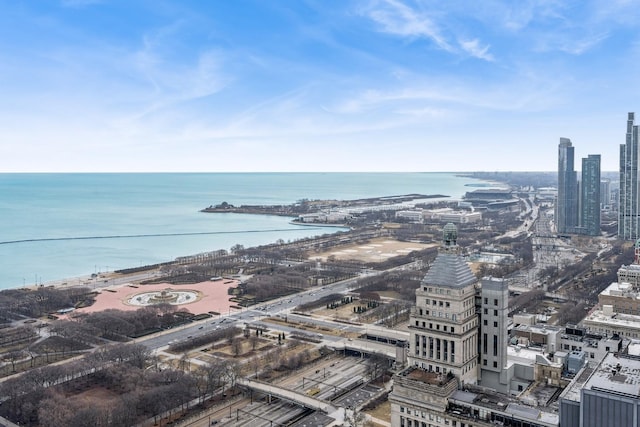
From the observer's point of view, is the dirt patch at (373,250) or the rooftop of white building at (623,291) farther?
the dirt patch at (373,250)

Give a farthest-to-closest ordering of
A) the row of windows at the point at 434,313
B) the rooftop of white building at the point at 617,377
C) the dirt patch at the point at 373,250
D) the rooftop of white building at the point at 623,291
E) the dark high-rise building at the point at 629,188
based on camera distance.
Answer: the dark high-rise building at the point at 629,188, the dirt patch at the point at 373,250, the rooftop of white building at the point at 623,291, the row of windows at the point at 434,313, the rooftop of white building at the point at 617,377

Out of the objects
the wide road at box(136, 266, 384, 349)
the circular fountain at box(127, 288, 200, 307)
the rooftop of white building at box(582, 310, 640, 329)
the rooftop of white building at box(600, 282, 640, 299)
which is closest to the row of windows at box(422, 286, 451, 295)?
the wide road at box(136, 266, 384, 349)

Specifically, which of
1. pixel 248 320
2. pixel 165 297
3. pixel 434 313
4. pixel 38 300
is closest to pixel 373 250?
pixel 165 297

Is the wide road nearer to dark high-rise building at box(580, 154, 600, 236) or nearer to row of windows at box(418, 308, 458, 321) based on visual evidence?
row of windows at box(418, 308, 458, 321)

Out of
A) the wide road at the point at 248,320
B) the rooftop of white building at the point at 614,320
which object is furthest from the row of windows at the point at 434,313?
the rooftop of white building at the point at 614,320

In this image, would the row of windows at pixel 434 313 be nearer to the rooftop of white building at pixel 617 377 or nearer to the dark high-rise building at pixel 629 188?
the rooftop of white building at pixel 617 377

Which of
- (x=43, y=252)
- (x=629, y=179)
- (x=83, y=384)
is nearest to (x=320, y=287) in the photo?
(x=83, y=384)
